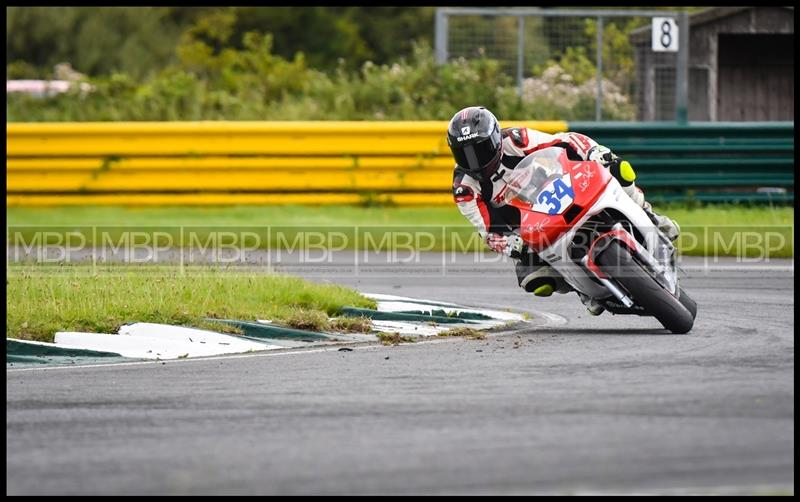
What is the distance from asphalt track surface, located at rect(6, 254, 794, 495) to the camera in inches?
218

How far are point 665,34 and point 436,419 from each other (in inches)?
490

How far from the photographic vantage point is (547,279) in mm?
9570

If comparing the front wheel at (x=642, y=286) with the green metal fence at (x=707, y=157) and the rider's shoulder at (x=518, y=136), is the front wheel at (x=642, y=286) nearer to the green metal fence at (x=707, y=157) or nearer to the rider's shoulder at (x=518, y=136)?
the rider's shoulder at (x=518, y=136)

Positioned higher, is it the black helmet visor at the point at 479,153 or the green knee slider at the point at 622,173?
the black helmet visor at the point at 479,153

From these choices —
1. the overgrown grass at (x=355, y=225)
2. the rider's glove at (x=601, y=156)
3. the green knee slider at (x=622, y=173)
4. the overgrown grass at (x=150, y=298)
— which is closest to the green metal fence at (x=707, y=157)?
the overgrown grass at (x=355, y=225)

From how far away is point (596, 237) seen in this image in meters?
9.29

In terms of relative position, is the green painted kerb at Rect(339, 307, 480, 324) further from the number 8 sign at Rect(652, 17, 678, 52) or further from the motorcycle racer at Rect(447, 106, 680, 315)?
the number 8 sign at Rect(652, 17, 678, 52)

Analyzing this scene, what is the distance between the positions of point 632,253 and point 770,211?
28.9 ft

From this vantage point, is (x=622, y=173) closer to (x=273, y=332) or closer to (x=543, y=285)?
(x=543, y=285)

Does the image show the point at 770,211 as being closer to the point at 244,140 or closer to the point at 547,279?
the point at 244,140

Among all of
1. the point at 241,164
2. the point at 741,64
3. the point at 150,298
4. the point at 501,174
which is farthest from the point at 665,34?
the point at 150,298

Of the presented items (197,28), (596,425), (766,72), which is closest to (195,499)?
(596,425)

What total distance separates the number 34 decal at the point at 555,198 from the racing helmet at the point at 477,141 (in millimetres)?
359

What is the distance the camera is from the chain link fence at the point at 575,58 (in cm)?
1916
